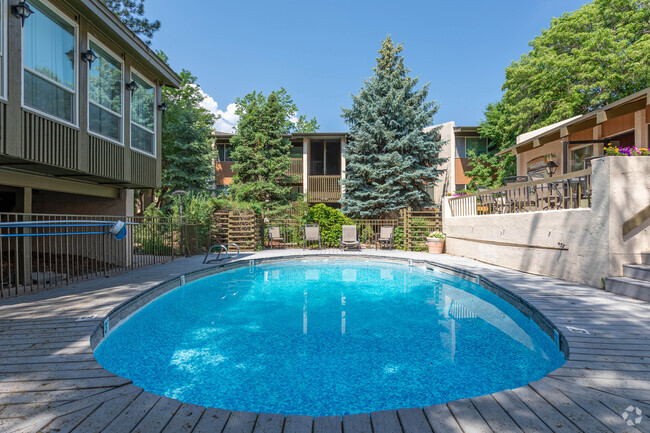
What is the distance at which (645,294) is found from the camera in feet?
14.1

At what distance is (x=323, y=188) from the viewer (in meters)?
19.5

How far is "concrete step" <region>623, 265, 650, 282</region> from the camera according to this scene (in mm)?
4527

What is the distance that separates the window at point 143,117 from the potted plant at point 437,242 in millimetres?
9567

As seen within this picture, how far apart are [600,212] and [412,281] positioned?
3.81 metres

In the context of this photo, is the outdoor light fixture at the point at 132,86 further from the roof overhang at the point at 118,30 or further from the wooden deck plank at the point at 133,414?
the wooden deck plank at the point at 133,414

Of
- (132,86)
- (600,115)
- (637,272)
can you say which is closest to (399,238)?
(600,115)

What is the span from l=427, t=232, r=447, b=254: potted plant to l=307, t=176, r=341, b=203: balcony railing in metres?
8.44

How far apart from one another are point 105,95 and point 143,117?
144 centimetres

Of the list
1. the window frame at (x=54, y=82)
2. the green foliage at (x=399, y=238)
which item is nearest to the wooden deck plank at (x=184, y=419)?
the window frame at (x=54, y=82)

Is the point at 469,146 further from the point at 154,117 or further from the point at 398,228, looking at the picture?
the point at 154,117

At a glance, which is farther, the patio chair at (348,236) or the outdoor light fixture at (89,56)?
the patio chair at (348,236)

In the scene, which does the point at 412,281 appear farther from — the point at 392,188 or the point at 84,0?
the point at 84,0

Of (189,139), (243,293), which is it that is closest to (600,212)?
(243,293)

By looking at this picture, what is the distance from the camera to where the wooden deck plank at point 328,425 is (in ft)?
5.51
